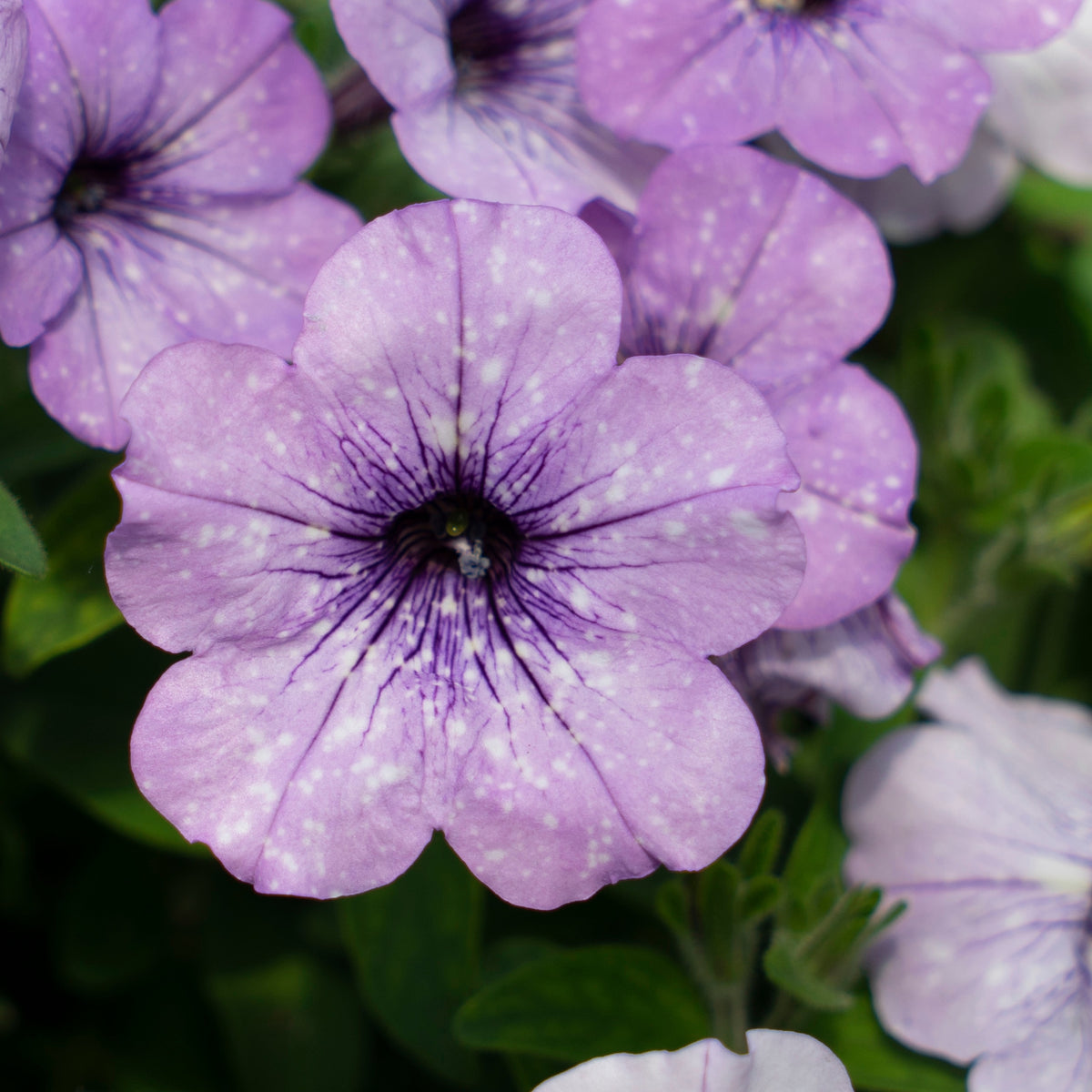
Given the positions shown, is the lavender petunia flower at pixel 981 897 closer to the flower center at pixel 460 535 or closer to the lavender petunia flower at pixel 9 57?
the flower center at pixel 460 535

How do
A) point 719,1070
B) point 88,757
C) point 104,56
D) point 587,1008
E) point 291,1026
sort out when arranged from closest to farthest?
point 719,1070
point 104,56
point 587,1008
point 88,757
point 291,1026

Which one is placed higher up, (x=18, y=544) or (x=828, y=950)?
(x=18, y=544)

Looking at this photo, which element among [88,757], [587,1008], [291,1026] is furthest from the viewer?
[291,1026]

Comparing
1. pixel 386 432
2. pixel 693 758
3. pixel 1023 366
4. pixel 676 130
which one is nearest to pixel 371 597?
pixel 386 432

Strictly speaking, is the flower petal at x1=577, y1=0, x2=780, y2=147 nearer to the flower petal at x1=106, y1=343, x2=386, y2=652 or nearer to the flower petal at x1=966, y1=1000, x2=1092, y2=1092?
the flower petal at x1=106, y1=343, x2=386, y2=652

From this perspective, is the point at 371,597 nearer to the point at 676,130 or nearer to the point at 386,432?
the point at 386,432

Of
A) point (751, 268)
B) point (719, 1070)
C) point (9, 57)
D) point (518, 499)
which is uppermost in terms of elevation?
point (9, 57)

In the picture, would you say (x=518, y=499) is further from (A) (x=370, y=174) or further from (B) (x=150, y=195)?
(A) (x=370, y=174)

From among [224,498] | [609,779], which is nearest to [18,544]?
[224,498]
